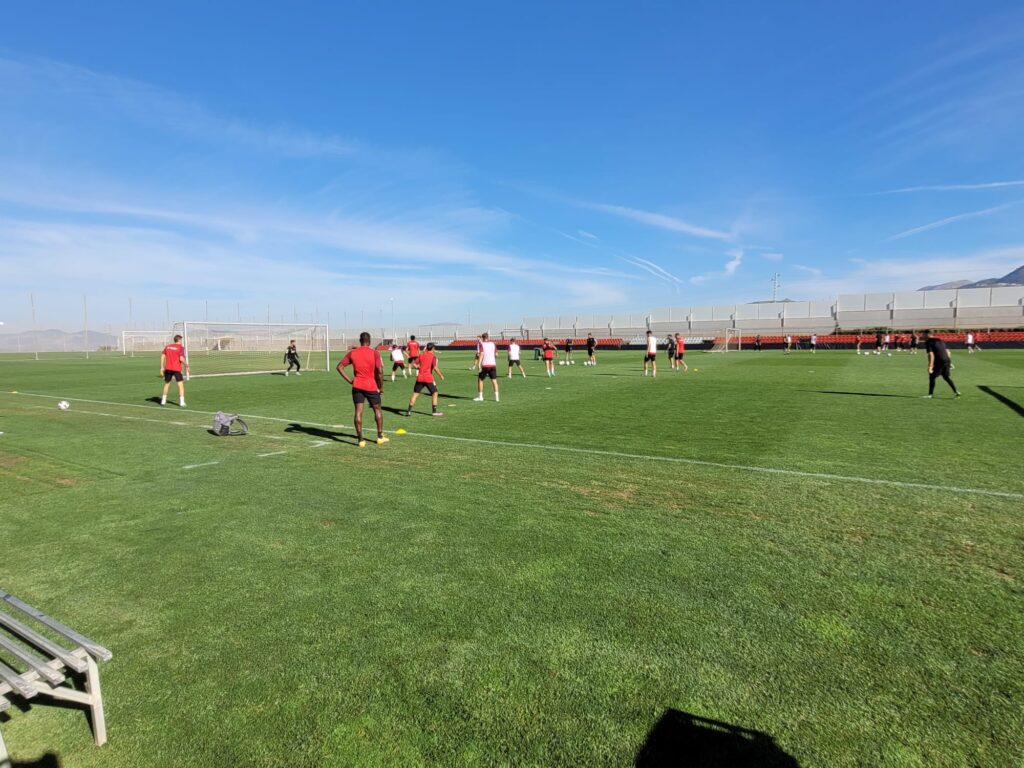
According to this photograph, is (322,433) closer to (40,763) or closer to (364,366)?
(364,366)

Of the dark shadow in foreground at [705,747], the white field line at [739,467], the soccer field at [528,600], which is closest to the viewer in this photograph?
the dark shadow in foreground at [705,747]

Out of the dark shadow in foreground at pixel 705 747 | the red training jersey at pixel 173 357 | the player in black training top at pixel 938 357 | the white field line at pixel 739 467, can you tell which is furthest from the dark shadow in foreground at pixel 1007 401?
the red training jersey at pixel 173 357

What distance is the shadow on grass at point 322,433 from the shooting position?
1080 cm

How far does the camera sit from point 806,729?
270 cm

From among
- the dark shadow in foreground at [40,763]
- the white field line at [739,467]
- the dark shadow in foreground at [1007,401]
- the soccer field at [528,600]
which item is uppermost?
the dark shadow in foreground at [1007,401]

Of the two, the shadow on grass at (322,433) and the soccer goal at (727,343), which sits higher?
the soccer goal at (727,343)

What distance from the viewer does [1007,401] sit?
1502 cm

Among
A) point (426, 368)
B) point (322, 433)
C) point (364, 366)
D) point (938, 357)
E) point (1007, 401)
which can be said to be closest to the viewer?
point (364, 366)

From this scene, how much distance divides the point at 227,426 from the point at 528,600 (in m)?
9.38

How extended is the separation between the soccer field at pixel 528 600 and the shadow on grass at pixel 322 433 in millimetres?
1540

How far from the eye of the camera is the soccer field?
8.97ft

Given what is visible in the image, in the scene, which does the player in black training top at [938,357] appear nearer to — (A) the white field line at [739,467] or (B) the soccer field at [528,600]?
(B) the soccer field at [528,600]

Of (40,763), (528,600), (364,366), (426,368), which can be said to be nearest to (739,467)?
(528,600)

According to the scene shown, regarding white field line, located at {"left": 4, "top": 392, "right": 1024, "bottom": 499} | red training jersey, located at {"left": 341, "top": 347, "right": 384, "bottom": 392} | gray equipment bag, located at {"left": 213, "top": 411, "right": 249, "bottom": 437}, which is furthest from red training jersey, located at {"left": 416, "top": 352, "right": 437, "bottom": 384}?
gray equipment bag, located at {"left": 213, "top": 411, "right": 249, "bottom": 437}
